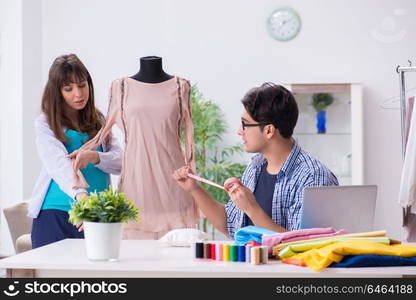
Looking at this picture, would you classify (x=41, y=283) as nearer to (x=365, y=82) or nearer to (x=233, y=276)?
(x=233, y=276)

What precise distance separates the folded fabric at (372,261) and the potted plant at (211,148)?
4.18m

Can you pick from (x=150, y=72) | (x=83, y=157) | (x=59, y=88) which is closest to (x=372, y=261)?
(x=83, y=157)

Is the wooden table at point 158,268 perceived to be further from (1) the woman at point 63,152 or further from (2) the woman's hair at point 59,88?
(2) the woman's hair at point 59,88

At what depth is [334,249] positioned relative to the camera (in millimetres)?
2068

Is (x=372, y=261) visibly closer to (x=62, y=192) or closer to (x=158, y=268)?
(x=158, y=268)

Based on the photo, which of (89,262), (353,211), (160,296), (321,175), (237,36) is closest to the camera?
(160,296)

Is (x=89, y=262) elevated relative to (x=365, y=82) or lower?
lower

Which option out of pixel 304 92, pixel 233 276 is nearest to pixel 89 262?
pixel 233 276

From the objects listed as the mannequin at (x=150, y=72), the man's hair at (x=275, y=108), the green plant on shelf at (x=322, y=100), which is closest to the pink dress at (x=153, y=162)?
the mannequin at (x=150, y=72)

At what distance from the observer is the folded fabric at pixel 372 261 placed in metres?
2.08

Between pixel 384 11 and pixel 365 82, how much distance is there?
0.69 meters

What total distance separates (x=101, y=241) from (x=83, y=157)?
43.0 inches

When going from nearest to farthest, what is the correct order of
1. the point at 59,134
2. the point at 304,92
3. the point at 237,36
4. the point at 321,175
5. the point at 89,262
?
the point at 89,262 < the point at 321,175 < the point at 59,134 < the point at 304,92 < the point at 237,36

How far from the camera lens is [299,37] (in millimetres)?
6770
